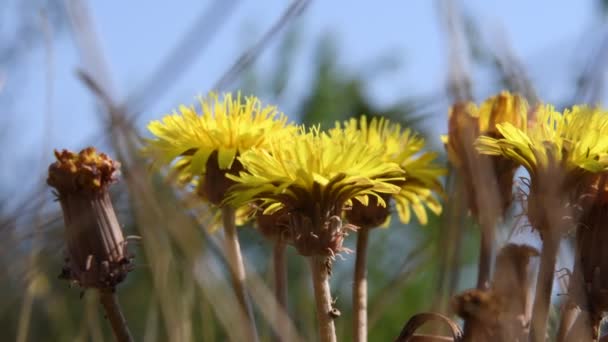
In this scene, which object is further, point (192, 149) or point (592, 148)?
point (192, 149)

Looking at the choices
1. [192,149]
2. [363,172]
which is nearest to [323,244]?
[363,172]

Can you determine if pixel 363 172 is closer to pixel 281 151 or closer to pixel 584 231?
pixel 281 151

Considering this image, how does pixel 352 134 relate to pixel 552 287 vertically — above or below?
above

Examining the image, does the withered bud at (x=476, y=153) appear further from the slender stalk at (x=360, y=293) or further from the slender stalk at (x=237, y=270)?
the slender stalk at (x=237, y=270)

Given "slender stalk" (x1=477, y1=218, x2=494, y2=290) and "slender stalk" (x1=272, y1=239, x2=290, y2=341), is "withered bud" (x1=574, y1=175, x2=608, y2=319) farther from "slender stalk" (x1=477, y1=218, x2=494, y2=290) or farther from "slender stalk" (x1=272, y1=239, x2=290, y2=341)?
"slender stalk" (x1=272, y1=239, x2=290, y2=341)

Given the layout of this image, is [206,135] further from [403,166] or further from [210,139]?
[403,166]

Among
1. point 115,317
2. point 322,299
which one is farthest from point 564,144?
point 115,317

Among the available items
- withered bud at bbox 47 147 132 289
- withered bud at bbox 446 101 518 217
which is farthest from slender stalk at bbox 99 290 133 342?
withered bud at bbox 446 101 518 217
